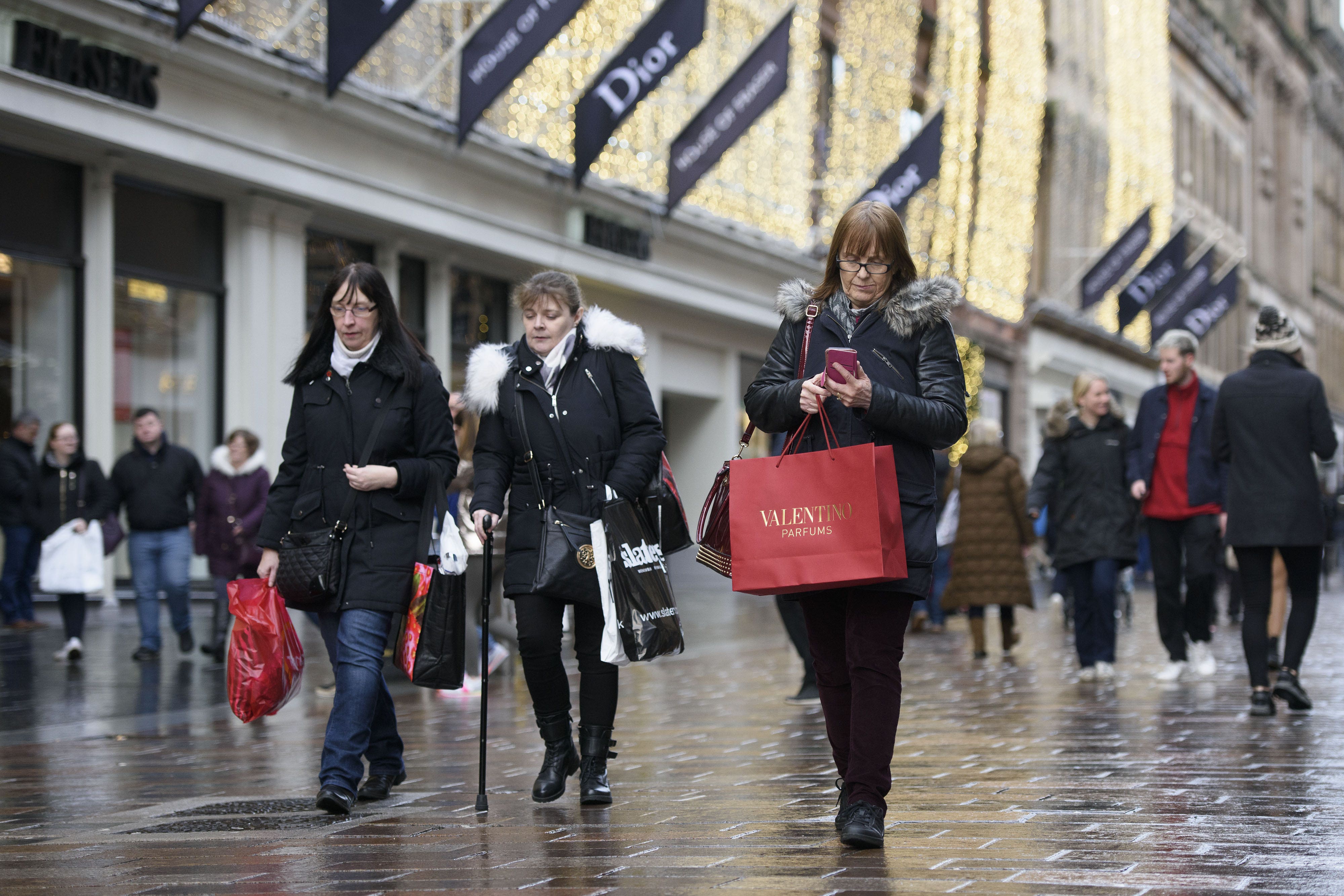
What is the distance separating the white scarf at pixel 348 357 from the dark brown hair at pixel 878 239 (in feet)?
5.54

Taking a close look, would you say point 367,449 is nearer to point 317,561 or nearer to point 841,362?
point 317,561

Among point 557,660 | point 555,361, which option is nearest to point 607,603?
point 557,660

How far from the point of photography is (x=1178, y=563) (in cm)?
1012

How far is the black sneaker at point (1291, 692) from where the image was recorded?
812 centimetres

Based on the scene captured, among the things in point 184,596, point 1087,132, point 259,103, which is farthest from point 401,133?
point 1087,132

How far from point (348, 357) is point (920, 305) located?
2.08m

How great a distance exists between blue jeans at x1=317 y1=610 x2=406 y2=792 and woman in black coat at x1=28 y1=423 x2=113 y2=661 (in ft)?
23.2

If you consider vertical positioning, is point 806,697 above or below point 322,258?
below

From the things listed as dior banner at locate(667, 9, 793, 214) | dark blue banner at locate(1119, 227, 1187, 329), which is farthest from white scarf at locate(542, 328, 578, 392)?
dark blue banner at locate(1119, 227, 1187, 329)

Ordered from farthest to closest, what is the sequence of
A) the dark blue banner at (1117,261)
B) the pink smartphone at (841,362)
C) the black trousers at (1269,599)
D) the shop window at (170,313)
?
the dark blue banner at (1117,261) < the shop window at (170,313) < the black trousers at (1269,599) < the pink smartphone at (841,362)

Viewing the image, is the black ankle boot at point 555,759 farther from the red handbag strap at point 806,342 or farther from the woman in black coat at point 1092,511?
the woman in black coat at point 1092,511

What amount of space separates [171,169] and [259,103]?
1.10m

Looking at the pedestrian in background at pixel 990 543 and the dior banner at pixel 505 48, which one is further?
the dior banner at pixel 505 48

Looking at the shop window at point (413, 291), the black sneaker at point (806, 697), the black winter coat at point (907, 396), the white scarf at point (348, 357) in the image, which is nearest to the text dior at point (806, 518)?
the black winter coat at point (907, 396)
